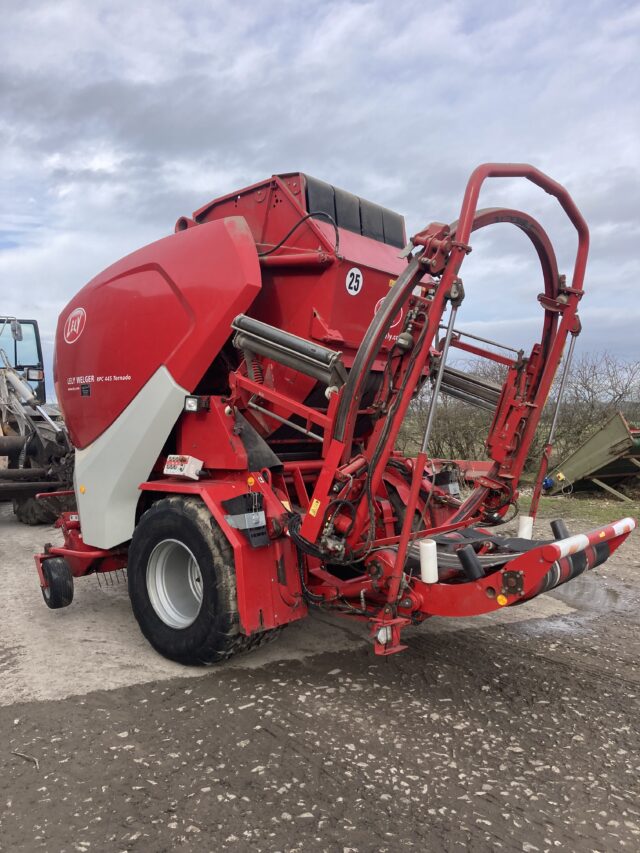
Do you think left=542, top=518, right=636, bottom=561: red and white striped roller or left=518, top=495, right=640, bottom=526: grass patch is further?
left=518, top=495, right=640, bottom=526: grass patch

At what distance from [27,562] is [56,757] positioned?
4.20 metres

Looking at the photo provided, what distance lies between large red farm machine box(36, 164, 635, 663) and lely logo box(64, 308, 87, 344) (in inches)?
0.7

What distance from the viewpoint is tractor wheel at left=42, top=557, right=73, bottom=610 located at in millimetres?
4676

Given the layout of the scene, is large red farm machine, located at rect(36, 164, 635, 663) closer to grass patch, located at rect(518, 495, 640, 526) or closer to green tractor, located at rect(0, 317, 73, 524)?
green tractor, located at rect(0, 317, 73, 524)

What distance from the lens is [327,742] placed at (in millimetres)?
3104

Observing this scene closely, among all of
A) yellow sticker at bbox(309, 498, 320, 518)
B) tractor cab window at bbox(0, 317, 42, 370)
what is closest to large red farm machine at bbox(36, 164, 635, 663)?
yellow sticker at bbox(309, 498, 320, 518)

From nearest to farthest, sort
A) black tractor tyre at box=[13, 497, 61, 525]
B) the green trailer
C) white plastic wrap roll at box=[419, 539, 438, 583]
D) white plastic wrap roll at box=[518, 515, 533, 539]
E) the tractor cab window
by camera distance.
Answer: white plastic wrap roll at box=[419, 539, 438, 583] → white plastic wrap roll at box=[518, 515, 533, 539] → black tractor tyre at box=[13, 497, 61, 525] → the tractor cab window → the green trailer

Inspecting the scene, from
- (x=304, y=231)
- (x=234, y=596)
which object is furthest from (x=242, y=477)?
(x=304, y=231)

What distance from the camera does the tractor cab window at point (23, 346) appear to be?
9625mm

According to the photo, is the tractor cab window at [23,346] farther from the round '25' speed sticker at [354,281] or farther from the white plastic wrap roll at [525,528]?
the white plastic wrap roll at [525,528]

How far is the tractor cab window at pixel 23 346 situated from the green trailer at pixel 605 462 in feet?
26.0

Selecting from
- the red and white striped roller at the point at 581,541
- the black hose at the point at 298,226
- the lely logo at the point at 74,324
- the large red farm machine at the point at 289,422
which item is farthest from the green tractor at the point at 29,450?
the red and white striped roller at the point at 581,541

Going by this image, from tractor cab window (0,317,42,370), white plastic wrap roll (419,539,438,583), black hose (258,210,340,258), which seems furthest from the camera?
tractor cab window (0,317,42,370)

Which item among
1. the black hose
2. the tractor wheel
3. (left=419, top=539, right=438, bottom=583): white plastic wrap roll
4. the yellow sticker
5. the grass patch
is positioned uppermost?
the black hose
